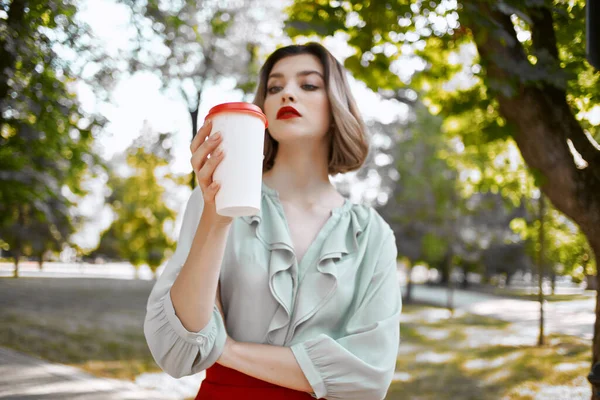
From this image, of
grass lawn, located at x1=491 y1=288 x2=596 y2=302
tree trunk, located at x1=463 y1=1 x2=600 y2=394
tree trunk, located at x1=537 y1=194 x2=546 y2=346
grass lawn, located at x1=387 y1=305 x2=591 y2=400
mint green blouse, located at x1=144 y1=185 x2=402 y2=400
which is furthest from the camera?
tree trunk, located at x1=537 y1=194 x2=546 y2=346

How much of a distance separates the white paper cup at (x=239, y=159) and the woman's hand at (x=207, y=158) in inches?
0.4

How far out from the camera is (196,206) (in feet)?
5.15

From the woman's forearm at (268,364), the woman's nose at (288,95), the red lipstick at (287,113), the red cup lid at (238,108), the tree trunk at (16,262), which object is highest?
the woman's nose at (288,95)

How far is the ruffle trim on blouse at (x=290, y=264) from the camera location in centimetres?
148

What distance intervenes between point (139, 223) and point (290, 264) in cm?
1961

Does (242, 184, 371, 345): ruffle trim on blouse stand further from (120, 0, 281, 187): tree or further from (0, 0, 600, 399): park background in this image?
(120, 0, 281, 187): tree

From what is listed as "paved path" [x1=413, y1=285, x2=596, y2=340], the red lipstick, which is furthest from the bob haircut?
"paved path" [x1=413, y1=285, x2=596, y2=340]

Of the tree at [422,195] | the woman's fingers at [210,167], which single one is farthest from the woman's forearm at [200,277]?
the tree at [422,195]

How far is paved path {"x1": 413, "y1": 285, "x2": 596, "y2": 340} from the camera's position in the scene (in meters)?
4.35

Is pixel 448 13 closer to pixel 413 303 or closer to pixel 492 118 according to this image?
pixel 492 118

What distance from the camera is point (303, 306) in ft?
4.88

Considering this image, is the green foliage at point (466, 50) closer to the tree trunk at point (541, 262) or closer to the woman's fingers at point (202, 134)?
the woman's fingers at point (202, 134)

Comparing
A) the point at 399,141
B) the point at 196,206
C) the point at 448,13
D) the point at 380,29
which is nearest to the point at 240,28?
the point at 380,29

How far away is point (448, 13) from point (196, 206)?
6.52 ft
